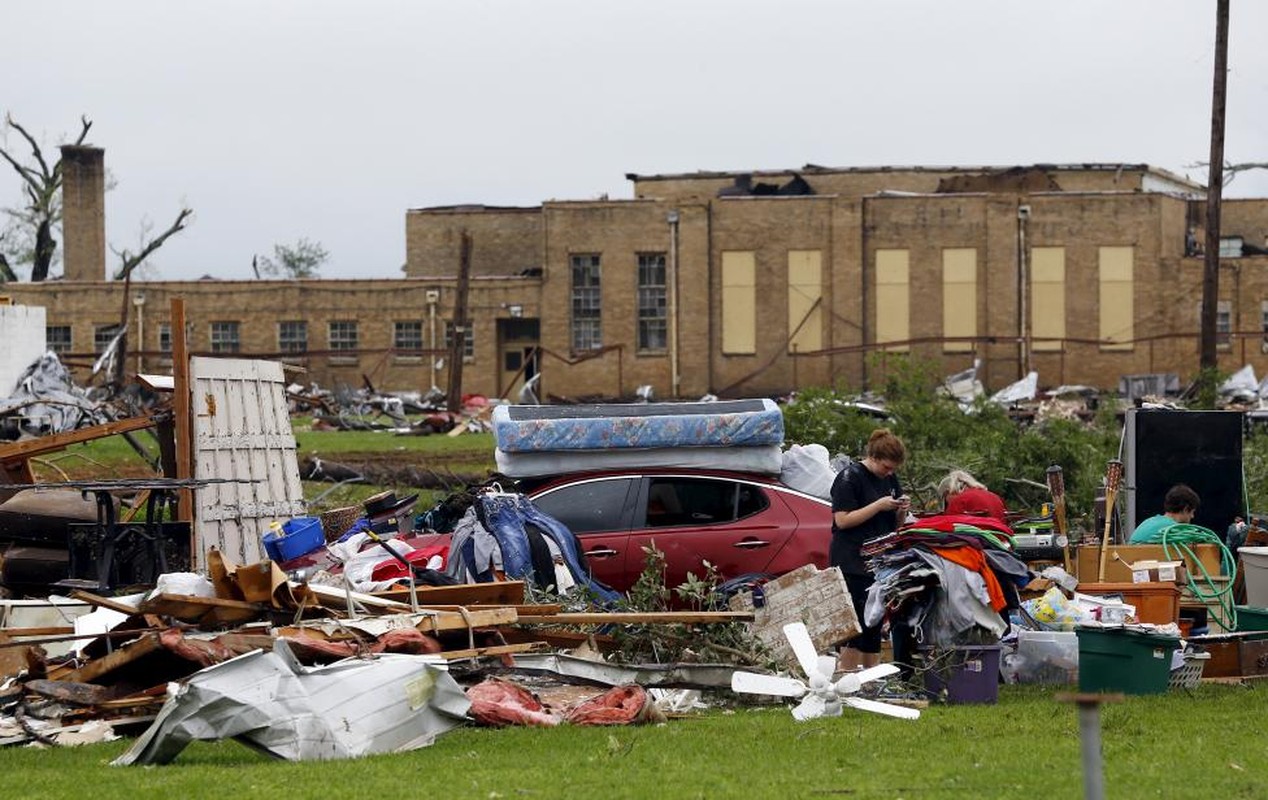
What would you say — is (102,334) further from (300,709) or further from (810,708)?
(300,709)

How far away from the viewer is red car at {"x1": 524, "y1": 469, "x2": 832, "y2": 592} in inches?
562

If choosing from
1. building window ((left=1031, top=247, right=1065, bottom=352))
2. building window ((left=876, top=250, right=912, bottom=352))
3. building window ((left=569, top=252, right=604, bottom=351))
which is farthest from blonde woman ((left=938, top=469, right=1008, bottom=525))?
building window ((left=569, top=252, right=604, bottom=351))

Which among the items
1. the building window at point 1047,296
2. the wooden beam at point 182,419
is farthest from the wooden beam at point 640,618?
the building window at point 1047,296

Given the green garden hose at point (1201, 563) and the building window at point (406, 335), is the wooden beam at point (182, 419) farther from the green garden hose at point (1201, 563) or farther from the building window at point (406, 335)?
the building window at point (406, 335)

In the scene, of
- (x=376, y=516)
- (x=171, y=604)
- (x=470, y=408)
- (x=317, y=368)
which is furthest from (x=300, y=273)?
(x=171, y=604)

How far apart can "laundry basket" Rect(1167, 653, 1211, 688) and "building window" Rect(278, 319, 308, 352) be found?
5027 centimetres

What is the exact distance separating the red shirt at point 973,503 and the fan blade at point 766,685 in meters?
3.57

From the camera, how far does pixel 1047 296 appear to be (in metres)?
57.0

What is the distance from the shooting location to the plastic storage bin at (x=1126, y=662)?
11125 mm

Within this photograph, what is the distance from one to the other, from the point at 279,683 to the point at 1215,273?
1033 inches

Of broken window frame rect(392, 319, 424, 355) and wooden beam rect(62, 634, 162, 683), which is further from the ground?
broken window frame rect(392, 319, 424, 355)

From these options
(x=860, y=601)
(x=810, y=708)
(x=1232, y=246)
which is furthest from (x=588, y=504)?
(x=1232, y=246)

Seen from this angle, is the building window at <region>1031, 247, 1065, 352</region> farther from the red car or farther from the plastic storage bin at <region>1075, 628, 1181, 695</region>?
the plastic storage bin at <region>1075, 628, 1181, 695</region>

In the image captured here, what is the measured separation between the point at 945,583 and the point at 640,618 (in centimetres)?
185
